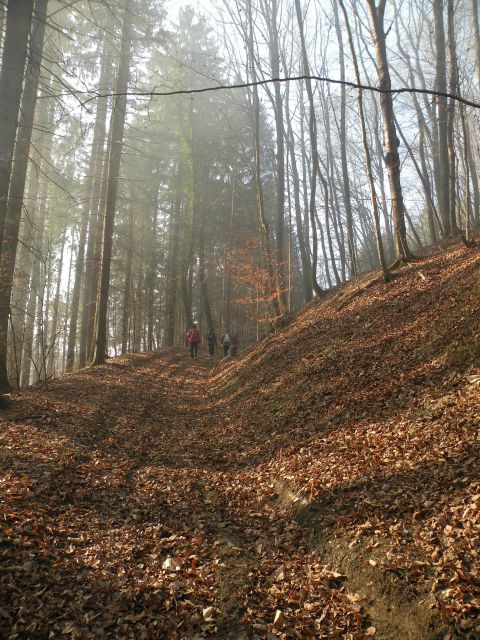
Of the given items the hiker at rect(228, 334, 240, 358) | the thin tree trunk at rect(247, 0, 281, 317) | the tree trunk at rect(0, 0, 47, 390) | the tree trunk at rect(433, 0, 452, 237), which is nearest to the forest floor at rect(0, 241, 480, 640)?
the tree trunk at rect(0, 0, 47, 390)

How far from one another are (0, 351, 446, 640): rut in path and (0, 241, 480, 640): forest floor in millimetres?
19

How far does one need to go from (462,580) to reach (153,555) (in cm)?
282

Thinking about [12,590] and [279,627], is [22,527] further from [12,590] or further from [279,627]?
[279,627]

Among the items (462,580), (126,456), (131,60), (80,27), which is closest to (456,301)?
(462,580)

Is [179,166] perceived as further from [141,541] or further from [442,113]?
[141,541]

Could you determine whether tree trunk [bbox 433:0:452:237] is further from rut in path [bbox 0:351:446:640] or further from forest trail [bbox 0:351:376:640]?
forest trail [bbox 0:351:376:640]

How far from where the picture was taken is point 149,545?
439 cm

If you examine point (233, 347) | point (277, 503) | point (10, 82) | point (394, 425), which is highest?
point (10, 82)

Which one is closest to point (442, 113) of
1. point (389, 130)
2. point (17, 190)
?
point (389, 130)

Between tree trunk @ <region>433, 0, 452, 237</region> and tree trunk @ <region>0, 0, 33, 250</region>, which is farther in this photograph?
tree trunk @ <region>433, 0, 452, 237</region>

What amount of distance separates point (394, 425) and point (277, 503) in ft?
6.52

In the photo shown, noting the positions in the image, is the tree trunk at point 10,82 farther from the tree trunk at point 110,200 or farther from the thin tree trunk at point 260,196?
the thin tree trunk at point 260,196

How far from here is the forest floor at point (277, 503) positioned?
3297mm

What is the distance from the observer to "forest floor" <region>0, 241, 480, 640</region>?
3297mm
